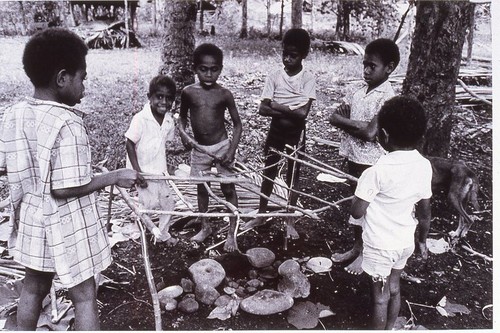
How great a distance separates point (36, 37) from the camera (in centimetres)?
107

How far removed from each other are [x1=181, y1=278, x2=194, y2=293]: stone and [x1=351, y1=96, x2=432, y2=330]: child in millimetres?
704

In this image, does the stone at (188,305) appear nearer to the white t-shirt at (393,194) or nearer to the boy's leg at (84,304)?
the boy's leg at (84,304)

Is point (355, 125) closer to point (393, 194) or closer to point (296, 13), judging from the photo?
point (393, 194)

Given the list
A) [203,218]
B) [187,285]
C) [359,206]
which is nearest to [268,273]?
[187,285]

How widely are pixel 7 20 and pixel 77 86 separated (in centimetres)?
193

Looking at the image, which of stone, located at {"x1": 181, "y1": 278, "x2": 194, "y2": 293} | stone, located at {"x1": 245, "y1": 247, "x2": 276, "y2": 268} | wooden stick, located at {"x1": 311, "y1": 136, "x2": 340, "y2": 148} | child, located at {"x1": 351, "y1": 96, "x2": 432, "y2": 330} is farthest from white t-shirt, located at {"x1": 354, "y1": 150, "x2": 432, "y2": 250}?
wooden stick, located at {"x1": 311, "y1": 136, "x2": 340, "y2": 148}

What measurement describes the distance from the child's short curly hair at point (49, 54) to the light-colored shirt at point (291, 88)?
106 centimetres

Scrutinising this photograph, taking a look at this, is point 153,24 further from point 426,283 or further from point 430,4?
point 426,283

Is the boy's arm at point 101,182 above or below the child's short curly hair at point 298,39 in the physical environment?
below

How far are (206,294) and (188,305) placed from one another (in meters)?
0.08

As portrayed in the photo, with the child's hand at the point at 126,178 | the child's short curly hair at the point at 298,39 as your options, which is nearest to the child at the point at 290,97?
the child's short curly hair at the point at 298,39

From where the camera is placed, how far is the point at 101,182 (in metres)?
1.12

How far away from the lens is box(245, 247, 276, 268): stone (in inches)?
72.5

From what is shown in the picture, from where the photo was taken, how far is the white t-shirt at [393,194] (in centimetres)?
122
